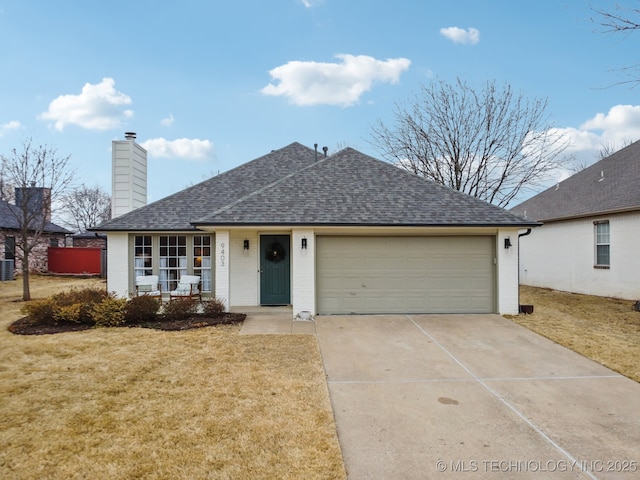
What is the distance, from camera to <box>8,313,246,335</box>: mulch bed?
8.49 metres

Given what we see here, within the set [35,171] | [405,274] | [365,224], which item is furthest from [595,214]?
[35,171]

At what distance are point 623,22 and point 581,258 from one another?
1031 cm

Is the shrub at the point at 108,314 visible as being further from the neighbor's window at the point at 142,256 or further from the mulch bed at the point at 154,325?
the neighbor's window at the point at 142,256

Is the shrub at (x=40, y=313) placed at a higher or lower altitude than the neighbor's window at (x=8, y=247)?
lower

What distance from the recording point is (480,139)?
62.9 feet

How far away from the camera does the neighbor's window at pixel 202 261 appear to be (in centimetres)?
1123

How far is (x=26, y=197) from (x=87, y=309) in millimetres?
8448

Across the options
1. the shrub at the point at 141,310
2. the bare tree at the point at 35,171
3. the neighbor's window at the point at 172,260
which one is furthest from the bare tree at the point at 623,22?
the bare tree at the point at 35,171

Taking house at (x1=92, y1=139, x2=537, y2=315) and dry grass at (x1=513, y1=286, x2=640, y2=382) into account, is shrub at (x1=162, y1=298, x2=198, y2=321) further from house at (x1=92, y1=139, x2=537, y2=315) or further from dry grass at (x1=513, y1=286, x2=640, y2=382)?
dry grass at (x1=513, y1=286, x2=640, y2=382)

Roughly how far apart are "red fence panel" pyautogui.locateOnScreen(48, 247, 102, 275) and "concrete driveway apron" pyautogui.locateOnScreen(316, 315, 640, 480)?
19.5m

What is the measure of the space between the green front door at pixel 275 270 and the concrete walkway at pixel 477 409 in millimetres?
3535

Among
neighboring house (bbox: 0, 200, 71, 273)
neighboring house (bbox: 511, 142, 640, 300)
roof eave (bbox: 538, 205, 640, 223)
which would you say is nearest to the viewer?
roof eave (bbox: 538, 205, 640, 223)

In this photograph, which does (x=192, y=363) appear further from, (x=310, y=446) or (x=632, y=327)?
(x=632, y=327)

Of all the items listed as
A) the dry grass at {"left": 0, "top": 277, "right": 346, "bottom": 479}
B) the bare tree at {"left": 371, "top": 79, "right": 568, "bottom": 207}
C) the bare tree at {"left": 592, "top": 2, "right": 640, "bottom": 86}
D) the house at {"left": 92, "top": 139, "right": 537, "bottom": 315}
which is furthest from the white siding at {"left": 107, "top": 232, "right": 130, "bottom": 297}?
the bare tree at {"left": 371, "top": 79, "right": 568, "bottom": 207}
